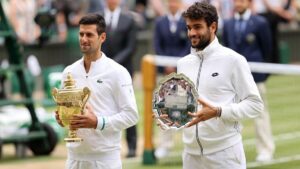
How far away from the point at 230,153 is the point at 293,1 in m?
18.1

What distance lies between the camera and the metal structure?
51.3 feet

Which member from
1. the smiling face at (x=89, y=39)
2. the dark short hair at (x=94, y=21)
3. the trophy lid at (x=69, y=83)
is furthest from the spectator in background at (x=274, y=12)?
the trophy lid at (x=69, y=83)

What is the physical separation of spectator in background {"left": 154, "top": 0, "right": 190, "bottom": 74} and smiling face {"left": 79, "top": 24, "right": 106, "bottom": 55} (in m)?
6.85

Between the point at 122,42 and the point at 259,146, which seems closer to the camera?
the point at 259,146

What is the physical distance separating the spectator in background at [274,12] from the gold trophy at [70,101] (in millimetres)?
14679

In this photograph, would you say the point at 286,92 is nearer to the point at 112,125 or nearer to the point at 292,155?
the point at 292,155

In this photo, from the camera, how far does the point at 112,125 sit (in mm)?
8828

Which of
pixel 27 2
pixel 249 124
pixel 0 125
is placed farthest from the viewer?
pixel 27 2

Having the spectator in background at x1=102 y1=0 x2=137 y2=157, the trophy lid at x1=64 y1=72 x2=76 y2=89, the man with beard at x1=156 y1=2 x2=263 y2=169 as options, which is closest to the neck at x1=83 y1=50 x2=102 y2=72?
the trophy lid at x1=64 y1=72 x2=76 y2=89

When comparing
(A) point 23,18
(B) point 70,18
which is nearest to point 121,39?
(A) point 23,18

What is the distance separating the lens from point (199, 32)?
8422 mm

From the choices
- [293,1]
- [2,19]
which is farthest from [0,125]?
[293,1]

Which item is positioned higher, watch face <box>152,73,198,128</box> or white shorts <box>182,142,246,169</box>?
watch face <box>152,73,198,128</box>

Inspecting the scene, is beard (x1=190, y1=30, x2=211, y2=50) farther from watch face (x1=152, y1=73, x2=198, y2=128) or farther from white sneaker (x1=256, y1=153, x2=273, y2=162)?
white sneaker (x1=256, y1=153, x2=273, y2=162)
